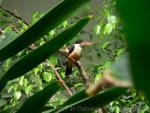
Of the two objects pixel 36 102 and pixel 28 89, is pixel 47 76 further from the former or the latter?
pixel 36 102

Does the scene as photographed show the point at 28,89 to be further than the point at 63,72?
No

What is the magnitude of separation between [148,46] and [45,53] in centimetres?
43

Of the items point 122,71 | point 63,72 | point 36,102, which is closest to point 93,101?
point 36,102

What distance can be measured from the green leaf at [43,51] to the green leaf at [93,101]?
0.09m

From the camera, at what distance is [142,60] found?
0.47 ft

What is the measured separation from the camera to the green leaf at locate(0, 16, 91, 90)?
1.81 feet

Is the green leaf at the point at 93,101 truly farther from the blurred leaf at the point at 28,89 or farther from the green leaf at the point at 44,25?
the blurred leaf at the point at 28,89

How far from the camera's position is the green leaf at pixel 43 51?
21.8 inches

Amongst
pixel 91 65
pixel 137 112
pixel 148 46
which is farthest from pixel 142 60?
pixel 91 65

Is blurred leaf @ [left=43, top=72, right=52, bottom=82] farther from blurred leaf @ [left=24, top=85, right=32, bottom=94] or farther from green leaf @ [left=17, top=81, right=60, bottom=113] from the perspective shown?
green leaf @ [left=17, top=81, right=60, bottom=113]

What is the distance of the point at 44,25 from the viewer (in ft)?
1.76

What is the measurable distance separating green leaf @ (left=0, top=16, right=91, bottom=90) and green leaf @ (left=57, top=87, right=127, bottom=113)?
9cm

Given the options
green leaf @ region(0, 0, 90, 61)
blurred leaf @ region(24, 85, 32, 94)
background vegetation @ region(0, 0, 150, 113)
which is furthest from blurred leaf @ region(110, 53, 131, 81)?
blurred leaf @ region(24, 85, 32, 94)

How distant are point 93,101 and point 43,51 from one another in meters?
0.11
